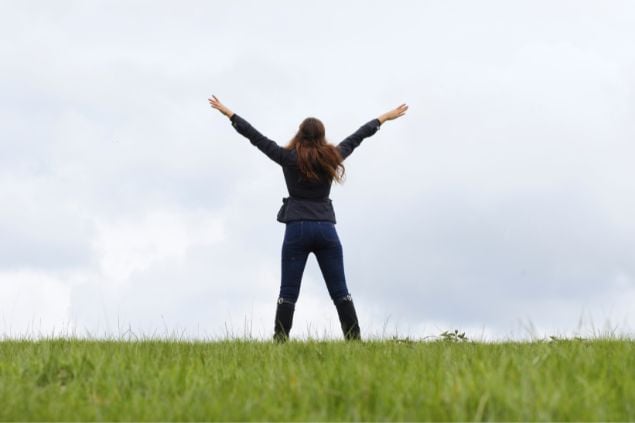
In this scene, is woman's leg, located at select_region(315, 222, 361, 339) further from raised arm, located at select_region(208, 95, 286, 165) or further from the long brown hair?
raised arm, located at select_region(208, 95, 286, 165)

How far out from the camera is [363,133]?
37.9ft

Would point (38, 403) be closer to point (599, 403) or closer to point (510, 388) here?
point (510, 388)

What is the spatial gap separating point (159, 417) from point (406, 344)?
4.86 metres

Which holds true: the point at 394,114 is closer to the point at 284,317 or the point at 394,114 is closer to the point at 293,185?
the point at 293,185

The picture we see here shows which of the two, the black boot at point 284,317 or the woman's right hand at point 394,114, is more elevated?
the woman's right hand at point 394,114

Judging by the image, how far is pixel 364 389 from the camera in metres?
5.46

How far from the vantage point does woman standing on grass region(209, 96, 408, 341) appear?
10836 mm

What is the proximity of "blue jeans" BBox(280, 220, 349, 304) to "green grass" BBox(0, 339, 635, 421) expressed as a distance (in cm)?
338

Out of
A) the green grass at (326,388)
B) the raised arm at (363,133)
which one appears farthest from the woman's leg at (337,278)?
the green grass at (326,388)

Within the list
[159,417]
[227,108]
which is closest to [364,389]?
[159,417]

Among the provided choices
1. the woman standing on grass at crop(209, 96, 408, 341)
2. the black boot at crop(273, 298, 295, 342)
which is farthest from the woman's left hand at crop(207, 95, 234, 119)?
the black boot at crop(273, 298, 295, 342)

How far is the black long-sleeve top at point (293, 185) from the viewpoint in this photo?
10922 mm

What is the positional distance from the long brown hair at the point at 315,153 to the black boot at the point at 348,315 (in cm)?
160

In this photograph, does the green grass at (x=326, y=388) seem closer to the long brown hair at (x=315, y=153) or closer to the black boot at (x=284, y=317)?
the black boot at (x=284, y=317)
